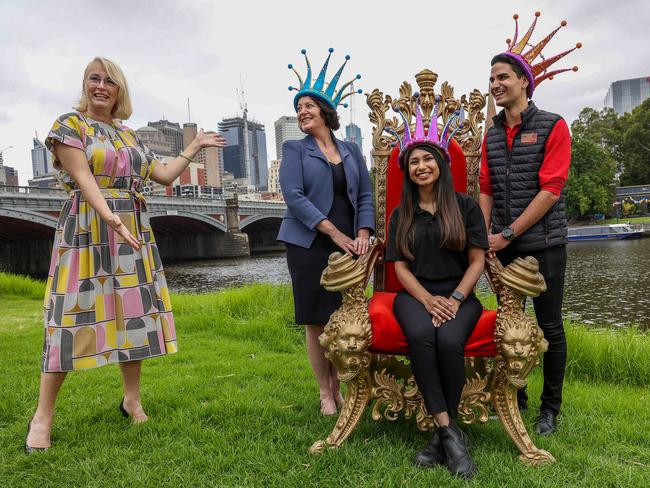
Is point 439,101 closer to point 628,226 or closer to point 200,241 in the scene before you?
point 628,226

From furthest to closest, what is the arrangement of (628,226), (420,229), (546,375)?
1. (628,226)
2. (546,375)
3. (420,229)

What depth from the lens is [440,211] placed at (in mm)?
2523

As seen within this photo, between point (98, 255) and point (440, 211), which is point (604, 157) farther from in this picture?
point (98, 255)

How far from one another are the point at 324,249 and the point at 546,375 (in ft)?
4.82

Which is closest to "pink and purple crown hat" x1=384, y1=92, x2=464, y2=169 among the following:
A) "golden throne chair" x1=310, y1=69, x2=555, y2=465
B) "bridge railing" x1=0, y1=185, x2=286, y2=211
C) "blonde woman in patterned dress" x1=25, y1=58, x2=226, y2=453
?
"golden throne chair" x1=310, y1=69, x2=555, y2=465

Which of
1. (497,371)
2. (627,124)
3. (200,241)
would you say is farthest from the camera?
(627,124)

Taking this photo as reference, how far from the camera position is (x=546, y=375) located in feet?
8.93

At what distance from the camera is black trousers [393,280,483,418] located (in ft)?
7.29

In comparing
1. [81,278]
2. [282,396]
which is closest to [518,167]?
[282,396]

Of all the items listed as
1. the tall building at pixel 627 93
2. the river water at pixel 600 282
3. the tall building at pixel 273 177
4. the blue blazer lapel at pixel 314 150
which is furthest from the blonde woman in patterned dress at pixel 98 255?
the tall building at pixel 627 93

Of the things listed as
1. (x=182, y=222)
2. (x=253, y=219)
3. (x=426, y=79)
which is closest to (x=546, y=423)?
(x=426, y=79)

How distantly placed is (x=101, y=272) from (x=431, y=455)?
1.89 m

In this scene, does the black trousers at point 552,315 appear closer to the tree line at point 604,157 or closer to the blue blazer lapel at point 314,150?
the blue blazer lapel at point 314,150

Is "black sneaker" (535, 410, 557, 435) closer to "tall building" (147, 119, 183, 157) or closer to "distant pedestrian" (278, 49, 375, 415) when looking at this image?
"distant pedestrian" (278, 49, 375, 415)
